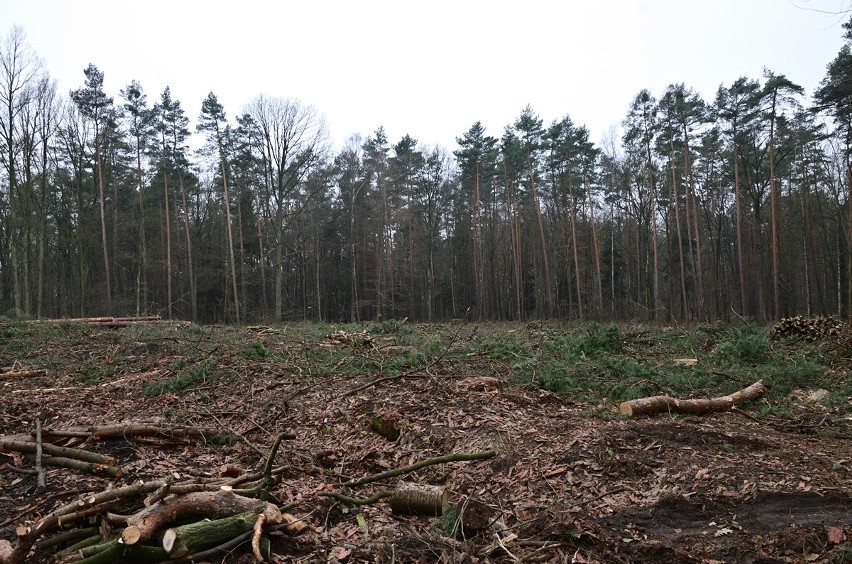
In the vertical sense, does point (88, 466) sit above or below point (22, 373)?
below

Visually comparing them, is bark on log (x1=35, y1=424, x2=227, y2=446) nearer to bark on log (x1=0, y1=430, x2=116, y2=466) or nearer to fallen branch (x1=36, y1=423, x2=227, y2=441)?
fallen branch (x1=36, y1=423, x2=227, y2=441)

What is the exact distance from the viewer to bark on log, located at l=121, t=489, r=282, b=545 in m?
3.24

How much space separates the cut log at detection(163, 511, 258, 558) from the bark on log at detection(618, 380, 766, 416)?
5.57 metres

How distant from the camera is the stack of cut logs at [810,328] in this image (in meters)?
12.6

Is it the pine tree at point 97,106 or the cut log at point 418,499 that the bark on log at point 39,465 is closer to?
the cut log at point 418,499

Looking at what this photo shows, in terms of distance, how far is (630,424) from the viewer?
6414 millimetres

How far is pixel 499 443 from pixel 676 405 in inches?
128

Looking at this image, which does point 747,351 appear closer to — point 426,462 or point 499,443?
point 499,443

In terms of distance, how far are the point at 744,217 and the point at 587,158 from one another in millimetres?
11067

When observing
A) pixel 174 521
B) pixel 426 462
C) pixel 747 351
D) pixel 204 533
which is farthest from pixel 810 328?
pixel 174 521

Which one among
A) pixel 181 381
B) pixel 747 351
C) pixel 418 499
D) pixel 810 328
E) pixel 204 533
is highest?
pixel 810 328

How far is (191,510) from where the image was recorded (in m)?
3.58

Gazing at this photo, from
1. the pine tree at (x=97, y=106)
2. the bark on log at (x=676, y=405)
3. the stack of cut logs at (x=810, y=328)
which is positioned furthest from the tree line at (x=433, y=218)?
the bark on log at (x=676, y=405)

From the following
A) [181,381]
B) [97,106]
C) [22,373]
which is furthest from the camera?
[97,106]
